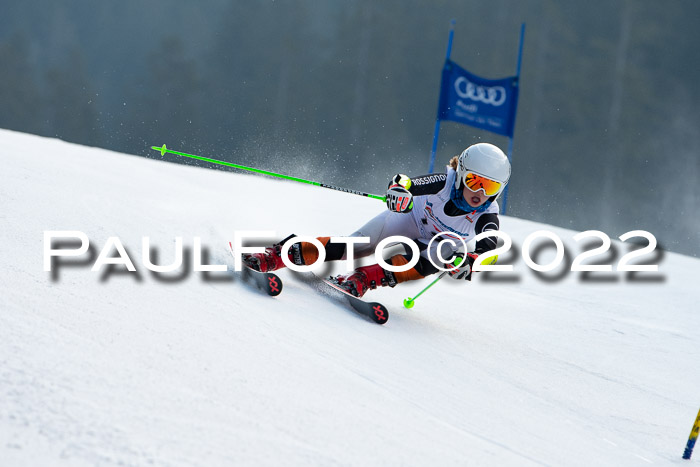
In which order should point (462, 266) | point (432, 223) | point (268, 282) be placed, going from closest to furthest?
point (268, 282), point (462, 266), point (432, 223)

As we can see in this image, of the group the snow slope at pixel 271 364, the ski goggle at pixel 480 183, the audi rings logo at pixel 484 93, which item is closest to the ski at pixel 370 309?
the snow slope at pixel 271 364

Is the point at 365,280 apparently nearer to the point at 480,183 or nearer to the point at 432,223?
the point at 432,223

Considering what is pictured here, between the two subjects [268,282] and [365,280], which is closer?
[268,282]

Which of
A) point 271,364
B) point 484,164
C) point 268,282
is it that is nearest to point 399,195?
point 484,164

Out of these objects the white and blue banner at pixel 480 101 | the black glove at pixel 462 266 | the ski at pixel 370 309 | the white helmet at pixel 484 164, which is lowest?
the ski at pixel 370 309

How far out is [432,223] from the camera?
14.3 feet

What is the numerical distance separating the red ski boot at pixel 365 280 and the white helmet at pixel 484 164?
65 centimetres

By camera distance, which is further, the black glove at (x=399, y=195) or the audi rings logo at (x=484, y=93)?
the audi rings logo at (x=484, y=93)

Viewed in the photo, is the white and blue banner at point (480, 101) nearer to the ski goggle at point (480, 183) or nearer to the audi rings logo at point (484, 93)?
the audi rings logo at point (484, 93)

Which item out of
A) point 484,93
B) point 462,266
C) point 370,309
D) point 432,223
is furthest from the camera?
point 484,93

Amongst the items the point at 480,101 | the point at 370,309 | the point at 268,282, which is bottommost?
the point at 370,309

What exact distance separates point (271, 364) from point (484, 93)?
965cm

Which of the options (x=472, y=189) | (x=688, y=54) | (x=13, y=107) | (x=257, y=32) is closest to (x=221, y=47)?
(x=257, y=32)

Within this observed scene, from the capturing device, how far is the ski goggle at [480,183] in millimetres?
4094
